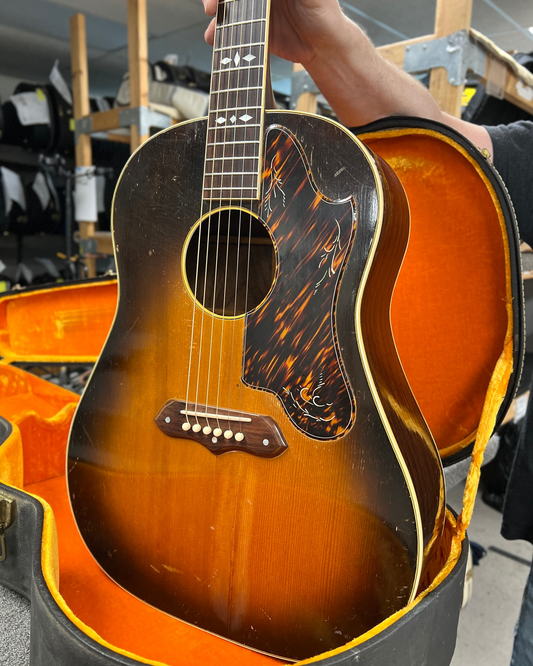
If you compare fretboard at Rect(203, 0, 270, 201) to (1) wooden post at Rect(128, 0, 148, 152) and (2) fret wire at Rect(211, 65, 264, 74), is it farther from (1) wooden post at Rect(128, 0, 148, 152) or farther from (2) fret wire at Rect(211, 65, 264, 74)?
(1) wooden post at Rect(128, 0, 148, 152)

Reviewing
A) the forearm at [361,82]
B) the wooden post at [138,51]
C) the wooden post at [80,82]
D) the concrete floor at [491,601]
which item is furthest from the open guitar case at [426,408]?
the wooden post at [80,82]

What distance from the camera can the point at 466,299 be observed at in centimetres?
60

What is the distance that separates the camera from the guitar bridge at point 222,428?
479mm

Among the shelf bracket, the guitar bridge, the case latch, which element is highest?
the shelf bracket

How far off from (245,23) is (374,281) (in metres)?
0.34

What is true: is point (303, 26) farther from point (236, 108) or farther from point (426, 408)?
point (426, 408)

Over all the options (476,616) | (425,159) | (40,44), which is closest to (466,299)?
(425,159)

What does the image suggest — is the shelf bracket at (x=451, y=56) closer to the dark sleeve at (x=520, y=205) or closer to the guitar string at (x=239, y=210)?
the dark sleeve at (x=520, y=205)

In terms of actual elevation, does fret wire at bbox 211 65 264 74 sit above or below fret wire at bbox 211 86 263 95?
above

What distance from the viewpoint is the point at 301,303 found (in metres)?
0.49

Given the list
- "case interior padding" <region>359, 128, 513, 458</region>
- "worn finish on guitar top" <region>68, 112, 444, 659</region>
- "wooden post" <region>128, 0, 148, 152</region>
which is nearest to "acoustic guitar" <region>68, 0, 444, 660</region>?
"worn finish on guitar top" <region>68, 112, 444, 659</region>

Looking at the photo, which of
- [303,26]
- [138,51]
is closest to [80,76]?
[138,51]

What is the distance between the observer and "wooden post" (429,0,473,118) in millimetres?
1212

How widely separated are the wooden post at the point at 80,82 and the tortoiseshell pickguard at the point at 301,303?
213 centimetres
